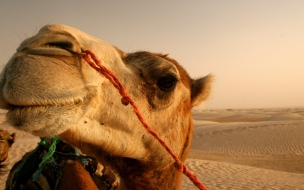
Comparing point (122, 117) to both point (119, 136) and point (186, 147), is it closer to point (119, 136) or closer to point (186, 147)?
point (119, 136)

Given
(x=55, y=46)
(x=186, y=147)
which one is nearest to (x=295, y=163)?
(x=186, y=147)

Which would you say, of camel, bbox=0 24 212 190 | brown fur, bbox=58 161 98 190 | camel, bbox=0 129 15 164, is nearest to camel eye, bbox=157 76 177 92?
camel, bbox=0 24 212 190

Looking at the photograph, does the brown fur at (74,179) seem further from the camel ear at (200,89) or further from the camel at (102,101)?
the camel ear at (200,89)

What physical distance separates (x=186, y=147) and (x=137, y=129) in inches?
32.9

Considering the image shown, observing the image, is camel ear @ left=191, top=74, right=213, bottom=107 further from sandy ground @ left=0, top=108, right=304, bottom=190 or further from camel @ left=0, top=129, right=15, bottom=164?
camel @ left=0, top=129, right=15, bottom=164

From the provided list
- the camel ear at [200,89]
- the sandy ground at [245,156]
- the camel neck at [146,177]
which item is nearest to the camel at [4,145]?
the sandy ground at [245,156]

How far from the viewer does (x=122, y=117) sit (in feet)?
6.19

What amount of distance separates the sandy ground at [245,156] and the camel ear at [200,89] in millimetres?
5198

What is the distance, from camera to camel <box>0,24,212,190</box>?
1.30 meters

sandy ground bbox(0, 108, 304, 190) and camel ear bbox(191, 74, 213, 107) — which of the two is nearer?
camel ear bbox(191, 74, 213, 107)

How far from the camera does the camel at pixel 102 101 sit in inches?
51.2

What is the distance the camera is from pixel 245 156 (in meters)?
16.2

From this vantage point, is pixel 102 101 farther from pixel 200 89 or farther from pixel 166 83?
pixel 200 89

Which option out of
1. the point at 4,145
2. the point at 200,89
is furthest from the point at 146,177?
the point at 4,145
